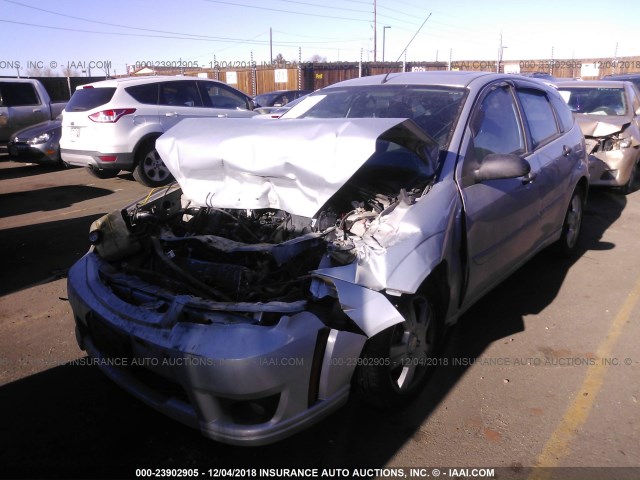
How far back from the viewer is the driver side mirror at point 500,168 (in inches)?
126

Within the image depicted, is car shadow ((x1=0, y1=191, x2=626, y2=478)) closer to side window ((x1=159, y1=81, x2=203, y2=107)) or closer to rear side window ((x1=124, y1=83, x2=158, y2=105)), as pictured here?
rear side window ((x1=124, y1=83, x2=158, y2=105))

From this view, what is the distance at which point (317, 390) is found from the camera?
2.33 meters

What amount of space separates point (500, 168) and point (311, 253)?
1301 mm

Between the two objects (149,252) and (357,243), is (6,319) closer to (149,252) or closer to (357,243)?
(149,252)

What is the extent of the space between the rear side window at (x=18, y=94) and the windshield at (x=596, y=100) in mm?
12051

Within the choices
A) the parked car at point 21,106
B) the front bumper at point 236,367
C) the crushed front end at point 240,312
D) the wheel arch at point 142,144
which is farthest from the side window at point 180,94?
the front bumper at point 236,367

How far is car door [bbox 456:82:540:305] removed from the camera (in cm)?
322

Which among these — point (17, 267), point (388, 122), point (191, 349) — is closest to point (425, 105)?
point (388, 122)

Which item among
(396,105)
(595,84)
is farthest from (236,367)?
(595,84)

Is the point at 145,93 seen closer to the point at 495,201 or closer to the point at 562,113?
the point at 562,113

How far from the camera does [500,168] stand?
3.19 m

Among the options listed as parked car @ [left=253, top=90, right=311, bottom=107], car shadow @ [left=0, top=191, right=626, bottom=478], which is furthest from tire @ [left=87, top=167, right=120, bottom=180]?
parked car @ [left=253, top=90, right=311, bottom=107]

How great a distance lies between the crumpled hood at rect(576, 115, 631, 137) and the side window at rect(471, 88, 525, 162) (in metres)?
4.26

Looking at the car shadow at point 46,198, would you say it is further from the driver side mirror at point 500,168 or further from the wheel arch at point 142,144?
the driver side mirror at point 500,168
